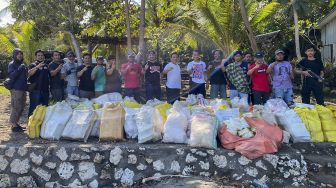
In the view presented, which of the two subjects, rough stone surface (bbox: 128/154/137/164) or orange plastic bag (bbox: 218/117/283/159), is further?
rough stone surface (bbox: 128/154/137/164)

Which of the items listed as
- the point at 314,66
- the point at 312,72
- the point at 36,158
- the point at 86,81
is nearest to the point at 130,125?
the point at 36,158

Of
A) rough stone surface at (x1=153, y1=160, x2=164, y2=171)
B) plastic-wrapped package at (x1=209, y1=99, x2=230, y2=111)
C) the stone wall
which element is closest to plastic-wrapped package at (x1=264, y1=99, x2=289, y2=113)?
plastic-wrapped package at (x1=209, y1=99, x2=230, y2=111)

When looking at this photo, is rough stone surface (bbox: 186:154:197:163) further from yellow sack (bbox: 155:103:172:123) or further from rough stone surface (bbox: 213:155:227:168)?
yellow sack (bbox: 155:103:172:123)

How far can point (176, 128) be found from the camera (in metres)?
5.94

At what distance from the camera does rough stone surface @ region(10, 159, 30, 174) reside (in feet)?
18.6

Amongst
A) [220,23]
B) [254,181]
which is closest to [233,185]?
[254,181]

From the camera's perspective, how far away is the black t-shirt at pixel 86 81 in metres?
8.06

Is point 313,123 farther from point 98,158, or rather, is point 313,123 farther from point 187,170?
point 98,158

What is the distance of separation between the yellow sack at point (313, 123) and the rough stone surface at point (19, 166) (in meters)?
4.08

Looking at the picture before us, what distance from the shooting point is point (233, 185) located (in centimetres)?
529

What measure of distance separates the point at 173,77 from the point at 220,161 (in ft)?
10.6

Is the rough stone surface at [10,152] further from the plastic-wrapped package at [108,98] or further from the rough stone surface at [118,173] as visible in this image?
the plastic-wrapped package at [108,98]

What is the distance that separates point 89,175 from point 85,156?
269 millimetres

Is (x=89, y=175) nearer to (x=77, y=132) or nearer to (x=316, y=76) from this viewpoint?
(x=77, y=132)
